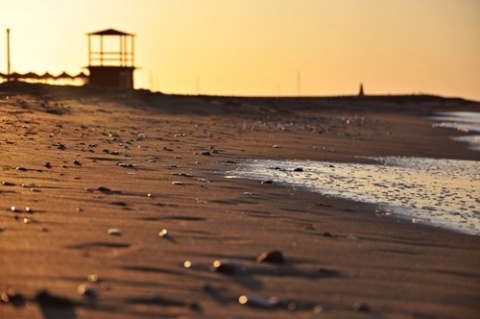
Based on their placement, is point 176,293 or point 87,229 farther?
point 87,229

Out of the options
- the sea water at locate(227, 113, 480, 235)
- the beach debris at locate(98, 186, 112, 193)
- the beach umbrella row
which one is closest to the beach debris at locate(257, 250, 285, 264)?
the sea water at locate(227, 113, 480, 235)

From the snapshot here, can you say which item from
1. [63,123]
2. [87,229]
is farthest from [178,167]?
[63,123]

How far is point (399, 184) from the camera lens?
13289 mm

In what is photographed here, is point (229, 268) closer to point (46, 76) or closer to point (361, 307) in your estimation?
point (361, 307)

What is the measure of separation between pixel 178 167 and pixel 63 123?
9428 millimetres

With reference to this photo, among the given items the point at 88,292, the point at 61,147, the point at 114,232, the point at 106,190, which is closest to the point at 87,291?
the point at 88,292

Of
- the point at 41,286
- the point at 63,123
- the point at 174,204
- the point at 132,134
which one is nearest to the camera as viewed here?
the point at 41,286

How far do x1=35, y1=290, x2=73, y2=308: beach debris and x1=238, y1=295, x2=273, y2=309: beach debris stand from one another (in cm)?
90

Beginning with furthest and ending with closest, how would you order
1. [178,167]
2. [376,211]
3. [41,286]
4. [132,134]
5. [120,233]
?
[132,134], [178,167], [376,211], [120,233], [41,286]

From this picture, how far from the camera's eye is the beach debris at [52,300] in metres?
4.95

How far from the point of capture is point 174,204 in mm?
8797

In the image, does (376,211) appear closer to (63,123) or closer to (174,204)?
(174,204)

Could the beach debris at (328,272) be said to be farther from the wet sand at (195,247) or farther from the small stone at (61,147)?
the small stone at (61,147)

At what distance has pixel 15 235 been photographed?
6.55m
